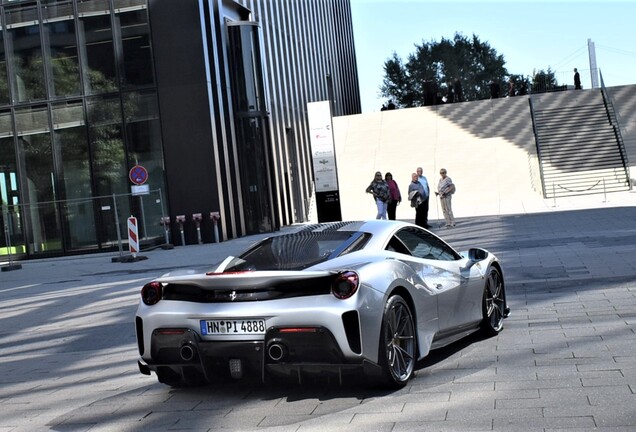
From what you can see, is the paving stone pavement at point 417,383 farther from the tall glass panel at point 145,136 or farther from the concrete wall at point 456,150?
the concrete wall at point 456,150

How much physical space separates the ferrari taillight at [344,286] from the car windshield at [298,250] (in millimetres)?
415

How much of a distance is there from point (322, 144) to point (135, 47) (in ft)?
22.2

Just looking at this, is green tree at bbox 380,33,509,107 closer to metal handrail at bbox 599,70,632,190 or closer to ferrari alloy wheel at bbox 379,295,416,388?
metal handrail at bbox 599,70,632,190

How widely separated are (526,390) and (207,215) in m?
25.3

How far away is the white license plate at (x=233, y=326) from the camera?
668cm

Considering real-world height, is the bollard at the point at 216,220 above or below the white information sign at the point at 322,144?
below

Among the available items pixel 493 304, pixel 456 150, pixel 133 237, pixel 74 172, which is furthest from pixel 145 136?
pixel 493 304

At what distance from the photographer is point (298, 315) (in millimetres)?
6582

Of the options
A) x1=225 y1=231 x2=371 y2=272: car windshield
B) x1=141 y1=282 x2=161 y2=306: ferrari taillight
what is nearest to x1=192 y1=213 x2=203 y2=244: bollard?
x1=225 y1=231 x2=371 y2=272: car windshield

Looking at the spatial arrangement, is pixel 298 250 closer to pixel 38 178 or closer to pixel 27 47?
pixel 38 178

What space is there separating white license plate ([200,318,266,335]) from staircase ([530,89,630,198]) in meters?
33.0

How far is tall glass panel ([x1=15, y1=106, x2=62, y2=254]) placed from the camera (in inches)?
1270

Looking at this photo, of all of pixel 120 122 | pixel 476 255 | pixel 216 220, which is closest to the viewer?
pixel 476 255

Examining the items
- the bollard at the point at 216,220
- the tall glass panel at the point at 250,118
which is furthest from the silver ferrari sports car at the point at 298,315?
the tall glass panel at the point at 250,118
